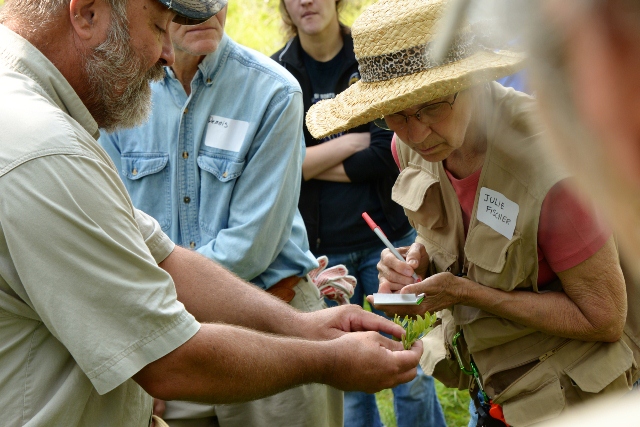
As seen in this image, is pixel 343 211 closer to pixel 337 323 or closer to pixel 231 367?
pixel 337 323

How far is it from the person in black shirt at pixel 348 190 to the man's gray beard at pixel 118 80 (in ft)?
6.34

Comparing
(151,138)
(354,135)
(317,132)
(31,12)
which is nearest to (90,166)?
(31,12)

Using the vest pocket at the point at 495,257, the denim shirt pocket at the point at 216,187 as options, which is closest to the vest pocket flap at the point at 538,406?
the vest pocket at the point at 495,257

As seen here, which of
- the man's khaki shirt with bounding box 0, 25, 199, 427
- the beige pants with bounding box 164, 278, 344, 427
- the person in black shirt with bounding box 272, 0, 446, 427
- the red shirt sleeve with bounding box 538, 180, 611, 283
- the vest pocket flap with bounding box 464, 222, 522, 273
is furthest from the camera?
the person in black shirt with bounding box 272, 0, 446, 427

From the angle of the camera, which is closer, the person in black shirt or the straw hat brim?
the straw hat brim

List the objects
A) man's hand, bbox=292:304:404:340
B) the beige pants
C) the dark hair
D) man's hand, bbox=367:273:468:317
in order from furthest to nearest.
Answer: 1. the dark hair
2. the beige pants
3. man's hand, bbox=292:304:404:340
4. man's hand, bbox=367:273:468:317

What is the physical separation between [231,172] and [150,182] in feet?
1.31

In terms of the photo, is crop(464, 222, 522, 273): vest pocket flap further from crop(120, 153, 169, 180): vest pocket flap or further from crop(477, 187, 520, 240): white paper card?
crop(120, 153, 169, 180): vest pocket flap

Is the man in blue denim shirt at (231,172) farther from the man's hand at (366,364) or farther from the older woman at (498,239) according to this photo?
the man's hand at (366,364)

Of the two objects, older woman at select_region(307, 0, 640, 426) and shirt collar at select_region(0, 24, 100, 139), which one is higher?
shirt collar at select_region(0, 24, 100, 139)

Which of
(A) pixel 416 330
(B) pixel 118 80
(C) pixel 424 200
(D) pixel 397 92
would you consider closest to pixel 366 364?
(A) pixel 416 330

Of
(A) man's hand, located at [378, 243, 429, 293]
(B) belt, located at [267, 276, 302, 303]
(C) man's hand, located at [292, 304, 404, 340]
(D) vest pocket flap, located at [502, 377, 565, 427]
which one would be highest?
(A) man's hand, located at [378, 243, 429, 293]

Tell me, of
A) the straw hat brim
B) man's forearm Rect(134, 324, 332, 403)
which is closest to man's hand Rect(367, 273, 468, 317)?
man's forearm Rect(134, 324, 332, 403)

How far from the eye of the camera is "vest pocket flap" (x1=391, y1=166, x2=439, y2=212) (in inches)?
101
